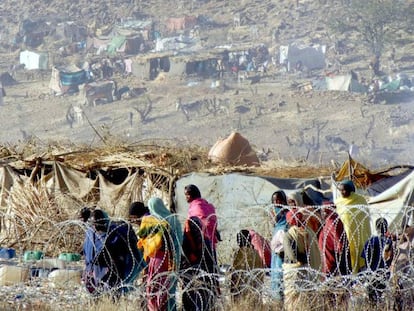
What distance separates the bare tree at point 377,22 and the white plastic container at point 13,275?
4881 cm

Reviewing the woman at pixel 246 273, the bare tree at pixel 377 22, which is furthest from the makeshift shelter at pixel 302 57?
the woman at pixel 246 273

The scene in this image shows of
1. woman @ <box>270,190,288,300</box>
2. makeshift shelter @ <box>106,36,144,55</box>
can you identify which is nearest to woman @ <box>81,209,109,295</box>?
woman @ <box>270,190,288,300</box>

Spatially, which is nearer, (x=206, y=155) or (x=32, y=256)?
(x=32, y=256)

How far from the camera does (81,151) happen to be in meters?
17.0

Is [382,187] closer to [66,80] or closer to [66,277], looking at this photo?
[66,277]

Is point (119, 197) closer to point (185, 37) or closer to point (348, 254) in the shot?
point (348, 254)

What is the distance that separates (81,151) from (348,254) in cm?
813

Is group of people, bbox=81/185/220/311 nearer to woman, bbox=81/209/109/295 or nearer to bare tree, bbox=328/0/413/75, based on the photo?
woman, bbox=81/209/109/295

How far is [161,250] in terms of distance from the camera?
901 cm

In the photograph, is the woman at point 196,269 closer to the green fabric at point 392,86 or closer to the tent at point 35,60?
the green fabric at point 392,86

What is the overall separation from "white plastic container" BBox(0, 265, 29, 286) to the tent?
51.5 m

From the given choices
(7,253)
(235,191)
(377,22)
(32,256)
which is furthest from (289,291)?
(377,22)

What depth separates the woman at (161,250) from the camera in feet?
29.2

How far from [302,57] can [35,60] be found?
49.0ft
